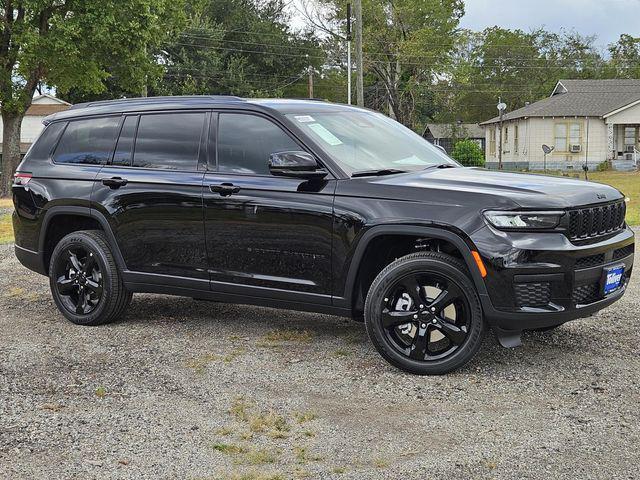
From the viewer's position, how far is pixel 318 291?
543cm

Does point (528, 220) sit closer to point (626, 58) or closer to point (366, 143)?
point (366, 143)

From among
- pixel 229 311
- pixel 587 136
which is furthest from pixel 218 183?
pixel 587 136

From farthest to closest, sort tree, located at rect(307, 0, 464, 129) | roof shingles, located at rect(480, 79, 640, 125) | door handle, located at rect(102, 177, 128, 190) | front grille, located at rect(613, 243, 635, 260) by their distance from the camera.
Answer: tree, located at rect(307, 0, 464, 129), roof shingles, located at rect(480, 79, 640, 125), door handle, located at rect(102, 177, 128, 190), front grille, located at rect(613, 243, 635, 260)

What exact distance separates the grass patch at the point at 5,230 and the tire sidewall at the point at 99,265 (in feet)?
A: 25.5

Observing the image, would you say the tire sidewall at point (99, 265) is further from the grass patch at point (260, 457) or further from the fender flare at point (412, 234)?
the grass patch at point (260, 457)

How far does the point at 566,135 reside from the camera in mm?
48062

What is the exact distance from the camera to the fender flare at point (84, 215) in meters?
6.43

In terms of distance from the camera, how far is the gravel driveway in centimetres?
369

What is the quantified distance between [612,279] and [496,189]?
1019 millimetres

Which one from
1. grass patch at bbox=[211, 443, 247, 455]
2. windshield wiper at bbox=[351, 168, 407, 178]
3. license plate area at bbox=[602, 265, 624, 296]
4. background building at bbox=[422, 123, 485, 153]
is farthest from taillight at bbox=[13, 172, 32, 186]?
background building at bbox=[422, 123, 485, 153]

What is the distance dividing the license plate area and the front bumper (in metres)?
0.22

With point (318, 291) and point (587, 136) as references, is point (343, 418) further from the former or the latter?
point (587, 136)

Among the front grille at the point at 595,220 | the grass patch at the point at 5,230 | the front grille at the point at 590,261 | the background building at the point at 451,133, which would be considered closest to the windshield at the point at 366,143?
the front grille at the point at 595,220

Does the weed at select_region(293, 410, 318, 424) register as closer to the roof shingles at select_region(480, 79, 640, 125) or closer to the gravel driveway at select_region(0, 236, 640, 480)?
the gravel driveway at select_region(0, 236, 640, 480)
